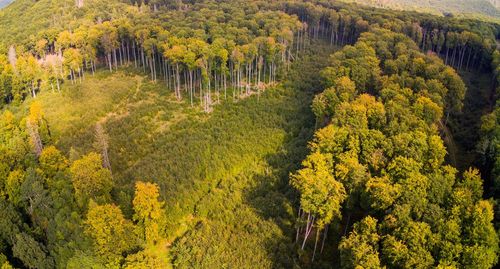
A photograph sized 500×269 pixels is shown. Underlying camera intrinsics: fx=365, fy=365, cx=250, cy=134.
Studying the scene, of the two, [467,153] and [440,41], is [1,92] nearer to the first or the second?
[467,153]

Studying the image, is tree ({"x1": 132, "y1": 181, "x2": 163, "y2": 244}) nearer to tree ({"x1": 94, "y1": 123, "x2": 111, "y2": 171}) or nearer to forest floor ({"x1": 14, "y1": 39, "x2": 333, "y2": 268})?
forest floor ({"x1": 14, "y1": 39, "x2": 333, "y2": 268})

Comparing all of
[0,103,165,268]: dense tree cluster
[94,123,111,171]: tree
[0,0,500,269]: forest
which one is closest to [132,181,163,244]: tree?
[0,103,165,268]: dense tree cluster

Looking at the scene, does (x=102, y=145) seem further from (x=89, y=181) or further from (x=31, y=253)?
(x=31, y=253)

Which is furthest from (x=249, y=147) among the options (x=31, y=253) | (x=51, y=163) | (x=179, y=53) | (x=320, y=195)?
(x=31, y=253)

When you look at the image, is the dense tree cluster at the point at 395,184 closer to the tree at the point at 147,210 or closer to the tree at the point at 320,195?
the tree at the point at 320,195

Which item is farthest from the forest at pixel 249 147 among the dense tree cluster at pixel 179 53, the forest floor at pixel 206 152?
the dense tree cluster at pixel 179 53
